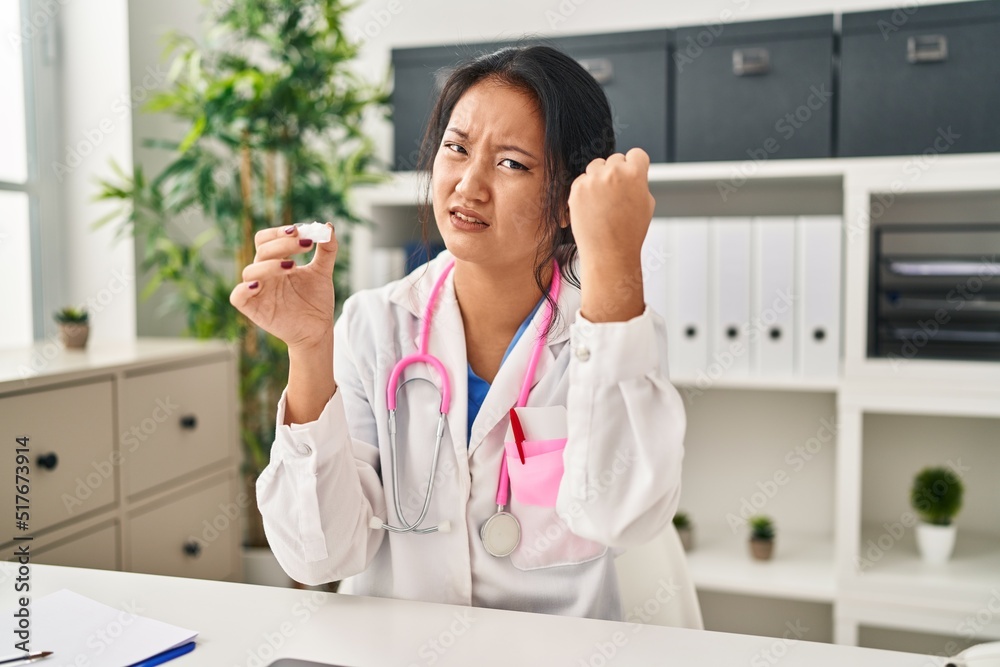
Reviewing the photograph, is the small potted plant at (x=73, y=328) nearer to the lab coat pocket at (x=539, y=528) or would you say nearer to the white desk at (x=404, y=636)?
the white desk at (x=404, y=636)

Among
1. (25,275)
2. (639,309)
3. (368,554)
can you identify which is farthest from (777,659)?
(25,275)

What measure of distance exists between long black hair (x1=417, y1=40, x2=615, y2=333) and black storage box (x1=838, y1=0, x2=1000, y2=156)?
1.03 metres

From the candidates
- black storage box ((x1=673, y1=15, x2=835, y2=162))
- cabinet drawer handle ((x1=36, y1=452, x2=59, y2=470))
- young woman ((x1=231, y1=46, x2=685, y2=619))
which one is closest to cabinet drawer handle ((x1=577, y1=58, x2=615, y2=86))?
black storage box ((x1=673, y1=15, x2=835, y2=162))

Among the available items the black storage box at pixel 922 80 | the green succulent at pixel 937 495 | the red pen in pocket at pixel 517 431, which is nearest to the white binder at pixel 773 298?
the black storage box at pixel 922 80

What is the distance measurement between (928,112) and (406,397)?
56.8 inches

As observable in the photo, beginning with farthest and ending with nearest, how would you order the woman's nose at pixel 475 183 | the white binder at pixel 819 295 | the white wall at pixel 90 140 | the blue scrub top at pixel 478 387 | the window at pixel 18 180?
the white wall at pixel 90 140 → the window at pixel 18 180 → the white binder at pixel 819 295 → the blue scrub top at pixel 478 387 → the woman's nose at pixel 475 183

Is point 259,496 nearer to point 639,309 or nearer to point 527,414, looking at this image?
point 527,414

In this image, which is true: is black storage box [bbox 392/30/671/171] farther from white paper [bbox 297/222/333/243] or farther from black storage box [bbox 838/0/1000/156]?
white paper [bbox 297/222/333/243]

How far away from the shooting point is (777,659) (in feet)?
2.72

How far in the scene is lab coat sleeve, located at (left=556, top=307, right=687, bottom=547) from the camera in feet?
2.87

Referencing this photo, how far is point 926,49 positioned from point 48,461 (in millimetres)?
2042

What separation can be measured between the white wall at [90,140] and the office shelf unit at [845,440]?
74 cm

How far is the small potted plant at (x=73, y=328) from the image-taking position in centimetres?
185

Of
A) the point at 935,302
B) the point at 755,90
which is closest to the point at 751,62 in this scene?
the point at 755,90
